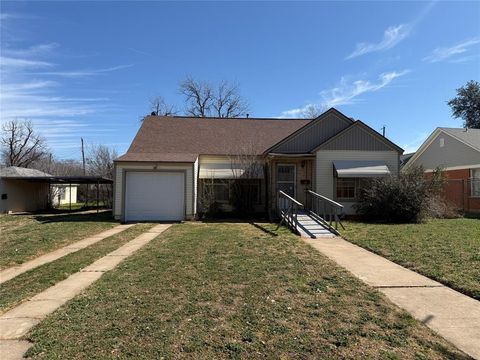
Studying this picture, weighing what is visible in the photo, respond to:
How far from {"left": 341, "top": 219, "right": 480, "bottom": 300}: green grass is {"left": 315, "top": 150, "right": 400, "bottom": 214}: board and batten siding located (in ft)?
11.4

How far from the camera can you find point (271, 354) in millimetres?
3783

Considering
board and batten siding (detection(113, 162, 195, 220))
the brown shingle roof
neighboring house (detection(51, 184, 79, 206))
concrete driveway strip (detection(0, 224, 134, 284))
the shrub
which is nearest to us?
concrete driveway strip (detection(0, 224, 134, 284))

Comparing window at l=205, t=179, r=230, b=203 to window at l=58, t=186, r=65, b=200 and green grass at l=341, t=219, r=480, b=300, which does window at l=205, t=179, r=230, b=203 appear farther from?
window at l=58, t=186, r=65, b=200

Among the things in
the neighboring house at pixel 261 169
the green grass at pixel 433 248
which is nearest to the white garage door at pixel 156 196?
the neighboring house at pixel 261 169

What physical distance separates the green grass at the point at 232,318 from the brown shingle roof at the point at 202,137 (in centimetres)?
1215

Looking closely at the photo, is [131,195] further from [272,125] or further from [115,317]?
[115,317]

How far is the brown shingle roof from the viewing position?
2048cm

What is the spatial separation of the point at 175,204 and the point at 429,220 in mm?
11504

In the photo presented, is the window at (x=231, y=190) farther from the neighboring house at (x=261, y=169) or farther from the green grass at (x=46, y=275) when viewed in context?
the green grass at (x=46, y=275)

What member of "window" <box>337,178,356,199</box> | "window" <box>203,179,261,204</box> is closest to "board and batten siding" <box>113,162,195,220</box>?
"window" <box>203,179,261,204</box>

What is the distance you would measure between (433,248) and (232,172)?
11.2 metres

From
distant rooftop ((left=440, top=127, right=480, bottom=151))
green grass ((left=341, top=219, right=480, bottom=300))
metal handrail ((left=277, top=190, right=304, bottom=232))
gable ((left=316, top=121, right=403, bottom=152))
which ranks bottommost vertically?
green grass ((left=341, top=219, right=480, bottom=300))

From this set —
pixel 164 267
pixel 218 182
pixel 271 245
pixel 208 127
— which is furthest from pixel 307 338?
pixel 208 127

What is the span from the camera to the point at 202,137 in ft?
72.5
